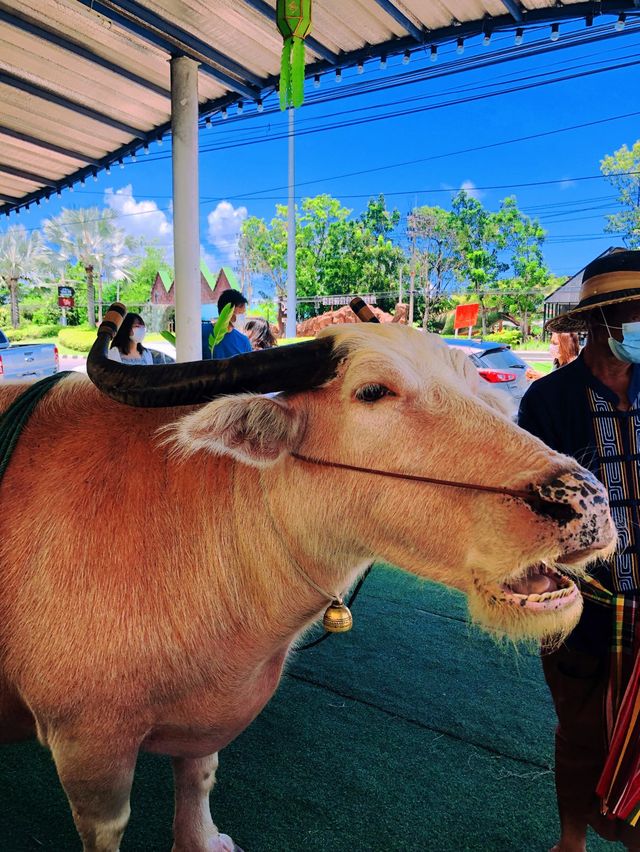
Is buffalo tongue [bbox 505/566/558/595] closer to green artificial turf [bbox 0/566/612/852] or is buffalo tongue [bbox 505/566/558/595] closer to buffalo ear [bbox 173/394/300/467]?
buffalo ear [bbox 173/394/300/467]

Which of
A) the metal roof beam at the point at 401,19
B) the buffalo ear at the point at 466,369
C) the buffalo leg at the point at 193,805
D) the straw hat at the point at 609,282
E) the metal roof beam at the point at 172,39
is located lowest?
the buffalo leg at the point at 193,805

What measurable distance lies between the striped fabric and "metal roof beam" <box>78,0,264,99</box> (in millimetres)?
5255

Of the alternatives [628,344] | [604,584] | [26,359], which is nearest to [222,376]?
[628,344]

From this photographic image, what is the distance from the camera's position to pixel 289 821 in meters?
2.50

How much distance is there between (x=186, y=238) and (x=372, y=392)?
18.1 feet

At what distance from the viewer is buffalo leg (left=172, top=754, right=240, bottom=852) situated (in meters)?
2.20

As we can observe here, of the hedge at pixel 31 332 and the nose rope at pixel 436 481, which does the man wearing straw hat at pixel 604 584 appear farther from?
the hedge at pixel 31 332

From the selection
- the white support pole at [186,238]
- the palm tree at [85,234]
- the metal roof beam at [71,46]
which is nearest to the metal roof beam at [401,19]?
the white support pole at [186,238]

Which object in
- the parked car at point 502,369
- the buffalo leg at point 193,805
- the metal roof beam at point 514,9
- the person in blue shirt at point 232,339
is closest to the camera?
the buffalo leg at point 193,805

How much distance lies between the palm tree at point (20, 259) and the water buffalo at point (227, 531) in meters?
57.3

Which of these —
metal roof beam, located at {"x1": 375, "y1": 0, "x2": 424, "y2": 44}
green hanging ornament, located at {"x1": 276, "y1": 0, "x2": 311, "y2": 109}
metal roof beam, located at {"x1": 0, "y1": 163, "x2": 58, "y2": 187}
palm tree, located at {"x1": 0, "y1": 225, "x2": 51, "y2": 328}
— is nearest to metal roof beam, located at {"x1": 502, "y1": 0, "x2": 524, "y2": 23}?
metal roof beam, located at {"x1": 375, "y1": 0, "x2": 424, "y2": 44}

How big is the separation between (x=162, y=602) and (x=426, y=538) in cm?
78

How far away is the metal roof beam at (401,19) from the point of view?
16.6ft

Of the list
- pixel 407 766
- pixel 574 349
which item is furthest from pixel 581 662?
pixel 574 349
